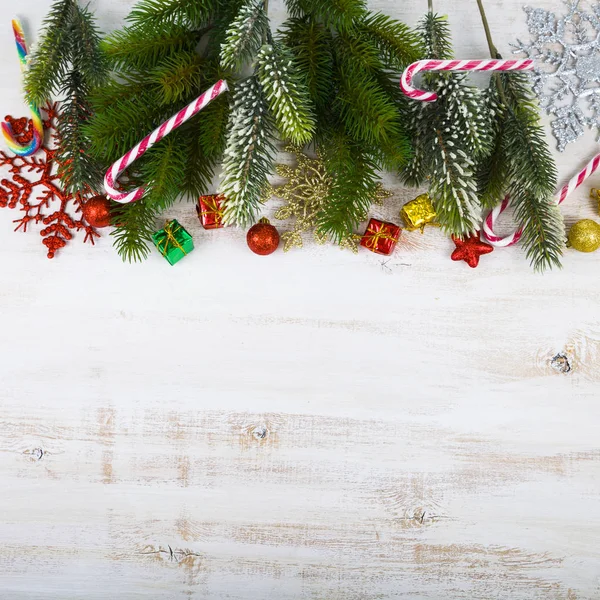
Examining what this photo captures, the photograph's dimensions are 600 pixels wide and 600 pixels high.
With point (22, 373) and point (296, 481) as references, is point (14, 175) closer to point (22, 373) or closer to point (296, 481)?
point (22, 373)

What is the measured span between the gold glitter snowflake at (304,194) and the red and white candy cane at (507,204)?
0.21 metres

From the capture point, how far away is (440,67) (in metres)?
0.91

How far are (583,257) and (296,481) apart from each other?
78 centimetres

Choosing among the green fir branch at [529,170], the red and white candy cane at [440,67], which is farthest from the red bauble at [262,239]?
the green fir branch at [529,170]

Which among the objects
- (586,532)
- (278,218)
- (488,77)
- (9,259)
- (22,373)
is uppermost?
(488,77)

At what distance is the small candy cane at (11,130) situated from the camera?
110cm

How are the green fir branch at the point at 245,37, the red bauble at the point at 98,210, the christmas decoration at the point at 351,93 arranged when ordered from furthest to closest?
the red bauble at the point at 98,210
the christmas decoration at the point at 351,93
the green fir branch at the point at 245,37

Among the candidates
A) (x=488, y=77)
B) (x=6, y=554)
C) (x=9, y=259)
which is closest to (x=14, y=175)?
(x=9, y=259)

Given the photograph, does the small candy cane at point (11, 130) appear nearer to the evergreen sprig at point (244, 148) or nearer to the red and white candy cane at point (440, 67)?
the evergreen sprig at point (244, 148)

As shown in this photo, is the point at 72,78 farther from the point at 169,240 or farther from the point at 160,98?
the point at 169,240

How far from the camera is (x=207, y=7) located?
0.89 m

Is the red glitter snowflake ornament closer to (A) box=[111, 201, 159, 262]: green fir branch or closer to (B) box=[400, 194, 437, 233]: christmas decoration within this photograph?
(A) box=[111, 201, 159, 262]: green fir branch

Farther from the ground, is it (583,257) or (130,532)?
(583,257)

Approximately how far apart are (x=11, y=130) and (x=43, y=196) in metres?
0.15
